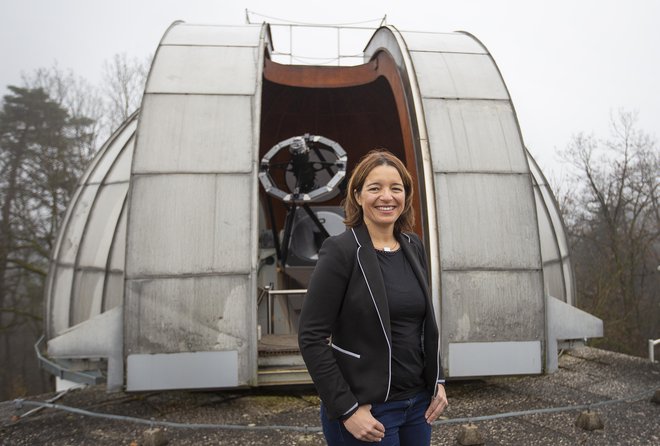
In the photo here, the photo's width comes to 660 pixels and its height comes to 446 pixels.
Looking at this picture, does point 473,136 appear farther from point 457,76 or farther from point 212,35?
point 212,35

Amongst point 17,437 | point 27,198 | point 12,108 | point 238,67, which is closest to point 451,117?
point 238,67

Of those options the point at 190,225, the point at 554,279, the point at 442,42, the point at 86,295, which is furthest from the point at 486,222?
the point at 86,295

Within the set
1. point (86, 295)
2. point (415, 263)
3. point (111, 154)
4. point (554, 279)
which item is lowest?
point (86, 295)

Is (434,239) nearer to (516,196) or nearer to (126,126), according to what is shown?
(516,196)

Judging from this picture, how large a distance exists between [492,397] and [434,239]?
6.91 feet

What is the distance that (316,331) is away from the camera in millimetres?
1752

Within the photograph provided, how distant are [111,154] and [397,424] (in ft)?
27.3

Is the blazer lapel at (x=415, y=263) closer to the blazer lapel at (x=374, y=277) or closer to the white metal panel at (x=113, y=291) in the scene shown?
the blazer lapel at (x=374, y=277)

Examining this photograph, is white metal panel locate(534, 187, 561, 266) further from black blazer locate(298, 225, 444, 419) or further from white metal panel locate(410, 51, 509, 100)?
black blazer locate(298, 225, 444, 419)

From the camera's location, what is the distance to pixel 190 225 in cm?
492

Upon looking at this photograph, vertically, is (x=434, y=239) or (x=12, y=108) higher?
(x=12, y=108)

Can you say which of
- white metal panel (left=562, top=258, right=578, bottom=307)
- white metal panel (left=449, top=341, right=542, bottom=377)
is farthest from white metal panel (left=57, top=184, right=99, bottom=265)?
white metal panel (left=562, top=258, right=578, bottom=307)

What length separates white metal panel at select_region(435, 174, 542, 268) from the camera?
512 centimetres

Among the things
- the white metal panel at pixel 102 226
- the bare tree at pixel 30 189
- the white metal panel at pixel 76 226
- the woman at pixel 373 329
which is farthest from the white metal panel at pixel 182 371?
the bare tree at pixel 30 189
